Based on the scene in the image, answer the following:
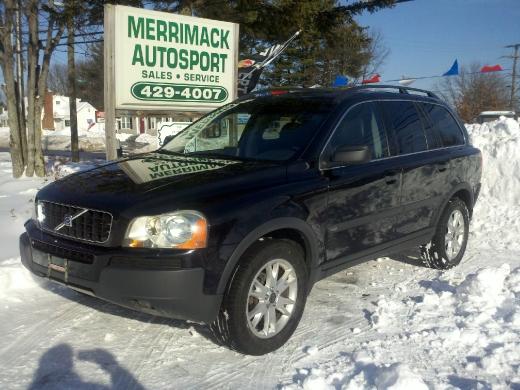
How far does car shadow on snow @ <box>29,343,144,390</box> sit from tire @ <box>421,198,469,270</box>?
346cm

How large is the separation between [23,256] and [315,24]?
10.8 meters

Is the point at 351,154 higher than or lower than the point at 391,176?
higher

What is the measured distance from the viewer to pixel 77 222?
11.2ft

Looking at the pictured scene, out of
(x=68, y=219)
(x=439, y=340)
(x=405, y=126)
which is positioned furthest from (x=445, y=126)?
(x=68, y=219)

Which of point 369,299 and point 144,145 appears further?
point 144,145

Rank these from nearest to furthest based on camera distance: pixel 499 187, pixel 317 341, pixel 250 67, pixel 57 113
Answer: pixel 317 341
pixel 499 187
pixel 250 67
pixel 57 113

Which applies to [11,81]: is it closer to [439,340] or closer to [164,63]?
[164,63]

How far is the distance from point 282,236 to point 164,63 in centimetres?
482


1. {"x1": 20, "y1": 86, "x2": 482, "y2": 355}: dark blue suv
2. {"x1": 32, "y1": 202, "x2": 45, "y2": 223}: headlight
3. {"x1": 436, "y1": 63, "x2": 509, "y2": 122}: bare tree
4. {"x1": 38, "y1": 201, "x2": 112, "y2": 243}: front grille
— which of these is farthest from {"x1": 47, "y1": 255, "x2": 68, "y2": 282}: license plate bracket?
{"x1": 436, "y1": 63, "x2": 509, "y2": 122}: bare tree

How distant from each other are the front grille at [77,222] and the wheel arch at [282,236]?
778mm

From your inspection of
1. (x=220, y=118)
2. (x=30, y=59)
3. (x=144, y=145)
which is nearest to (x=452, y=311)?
(x=220, y=118)

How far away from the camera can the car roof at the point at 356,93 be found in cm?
452

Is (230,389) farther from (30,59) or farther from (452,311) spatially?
(30,59)

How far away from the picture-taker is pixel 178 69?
783cm
